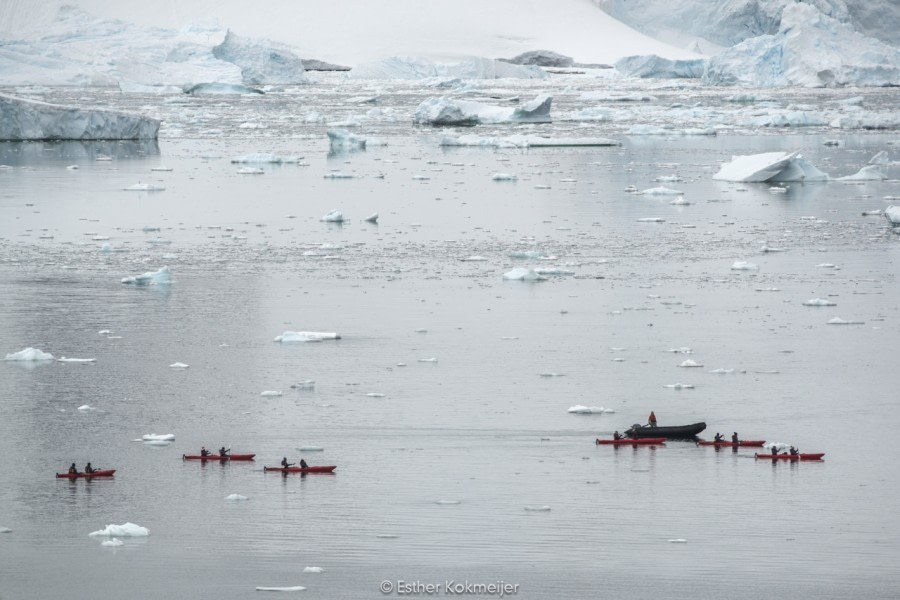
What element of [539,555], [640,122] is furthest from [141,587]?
[640,122]

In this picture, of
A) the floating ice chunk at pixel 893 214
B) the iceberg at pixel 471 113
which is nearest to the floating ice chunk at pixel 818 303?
the floating ice chunk at pixel 893 214

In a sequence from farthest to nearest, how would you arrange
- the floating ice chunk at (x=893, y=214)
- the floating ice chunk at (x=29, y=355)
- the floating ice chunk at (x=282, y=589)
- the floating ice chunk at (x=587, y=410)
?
1. the floating ice chunk at (x=893, y=214)
2. the floating ice chunk at (x=29, y=355)
3. the floating ice chunk at (x=587, y=410)
4. the floating ice chunk at (x=282, y=589)

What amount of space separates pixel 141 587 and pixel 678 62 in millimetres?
52175

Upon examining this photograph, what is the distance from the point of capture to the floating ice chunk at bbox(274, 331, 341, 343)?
9555mm

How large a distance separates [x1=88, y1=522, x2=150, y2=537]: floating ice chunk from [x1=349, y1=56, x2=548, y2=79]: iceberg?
175 ft

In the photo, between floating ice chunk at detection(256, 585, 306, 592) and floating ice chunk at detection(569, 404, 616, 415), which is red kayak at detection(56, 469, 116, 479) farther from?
floating ice chunk at detection(569, 404, 616, 415)

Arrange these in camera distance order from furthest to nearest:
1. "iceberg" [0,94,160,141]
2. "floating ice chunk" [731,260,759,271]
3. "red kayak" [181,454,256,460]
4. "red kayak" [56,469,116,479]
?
1. "iceberg" [0,94,160,141]
2. "floating ice chunk" [731,260,759,271]
3. "red kayak" [181,454,256,460]
4. "red kayak" [56,469,116,479]

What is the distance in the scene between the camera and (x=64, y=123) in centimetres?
2408

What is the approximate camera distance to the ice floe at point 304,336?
9555 millimetres

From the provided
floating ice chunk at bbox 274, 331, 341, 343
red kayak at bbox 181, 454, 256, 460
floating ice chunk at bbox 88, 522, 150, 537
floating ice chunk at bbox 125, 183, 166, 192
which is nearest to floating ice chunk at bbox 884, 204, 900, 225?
floating ice chunk at bbox 274, 331, 341, 343

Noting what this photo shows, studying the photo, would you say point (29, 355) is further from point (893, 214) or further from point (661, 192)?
point (661, 192)

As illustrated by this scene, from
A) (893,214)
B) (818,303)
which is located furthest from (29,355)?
(893,214)

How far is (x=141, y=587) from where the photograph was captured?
5.51 m

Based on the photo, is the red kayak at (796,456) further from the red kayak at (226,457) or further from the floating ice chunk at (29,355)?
the floating ice chunk at (29,355)
